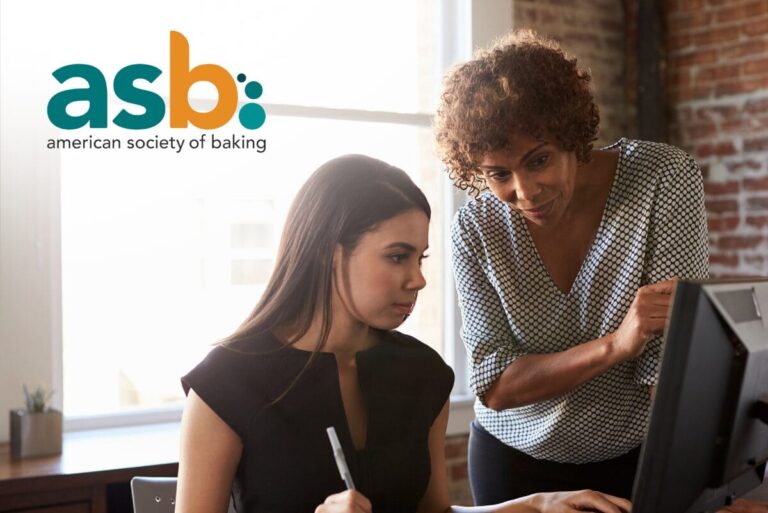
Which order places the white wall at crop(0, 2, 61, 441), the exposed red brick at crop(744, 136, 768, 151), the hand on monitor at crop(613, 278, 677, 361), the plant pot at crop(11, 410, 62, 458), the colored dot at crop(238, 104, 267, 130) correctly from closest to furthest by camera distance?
the hand on monitor at crop(613, 278, 677, 361) → the plant pot at crop(11, 410, 62, 458) → the white wall at crop(0, 2, 61, 441) → the colored dot at crop(238, 104, 267, 130) → the exposed red brick at crop(744, 136, 768, 151)

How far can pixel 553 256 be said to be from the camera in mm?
2021

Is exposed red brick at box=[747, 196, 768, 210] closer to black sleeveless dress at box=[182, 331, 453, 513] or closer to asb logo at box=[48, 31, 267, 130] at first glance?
asb logo at box=[48, 31, 267, 130]

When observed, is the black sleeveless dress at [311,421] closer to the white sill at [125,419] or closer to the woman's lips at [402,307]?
the woman's lips at [402,307]

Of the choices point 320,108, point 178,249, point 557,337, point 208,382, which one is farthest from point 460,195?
point 208,382

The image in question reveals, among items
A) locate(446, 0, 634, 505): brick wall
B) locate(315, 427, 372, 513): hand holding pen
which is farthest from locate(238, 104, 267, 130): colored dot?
locate(315, 427, 372, 513): hand holding pen

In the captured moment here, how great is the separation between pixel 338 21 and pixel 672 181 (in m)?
2.09

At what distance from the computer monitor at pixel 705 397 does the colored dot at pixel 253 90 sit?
248cm

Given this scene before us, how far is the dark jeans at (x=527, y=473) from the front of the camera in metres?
2.01

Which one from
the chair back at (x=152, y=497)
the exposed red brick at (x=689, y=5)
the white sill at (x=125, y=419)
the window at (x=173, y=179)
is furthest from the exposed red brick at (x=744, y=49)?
the chair back at (x=152, y=497)

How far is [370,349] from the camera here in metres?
1.83

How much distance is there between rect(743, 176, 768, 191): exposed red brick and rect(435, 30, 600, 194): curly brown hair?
7.18ft

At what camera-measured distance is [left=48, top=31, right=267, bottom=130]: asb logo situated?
3.16 metres

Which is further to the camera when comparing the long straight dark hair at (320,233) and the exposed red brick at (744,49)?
the exposed red brick at (744,49)

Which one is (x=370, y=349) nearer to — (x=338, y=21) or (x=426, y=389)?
(x=426, y=389)
